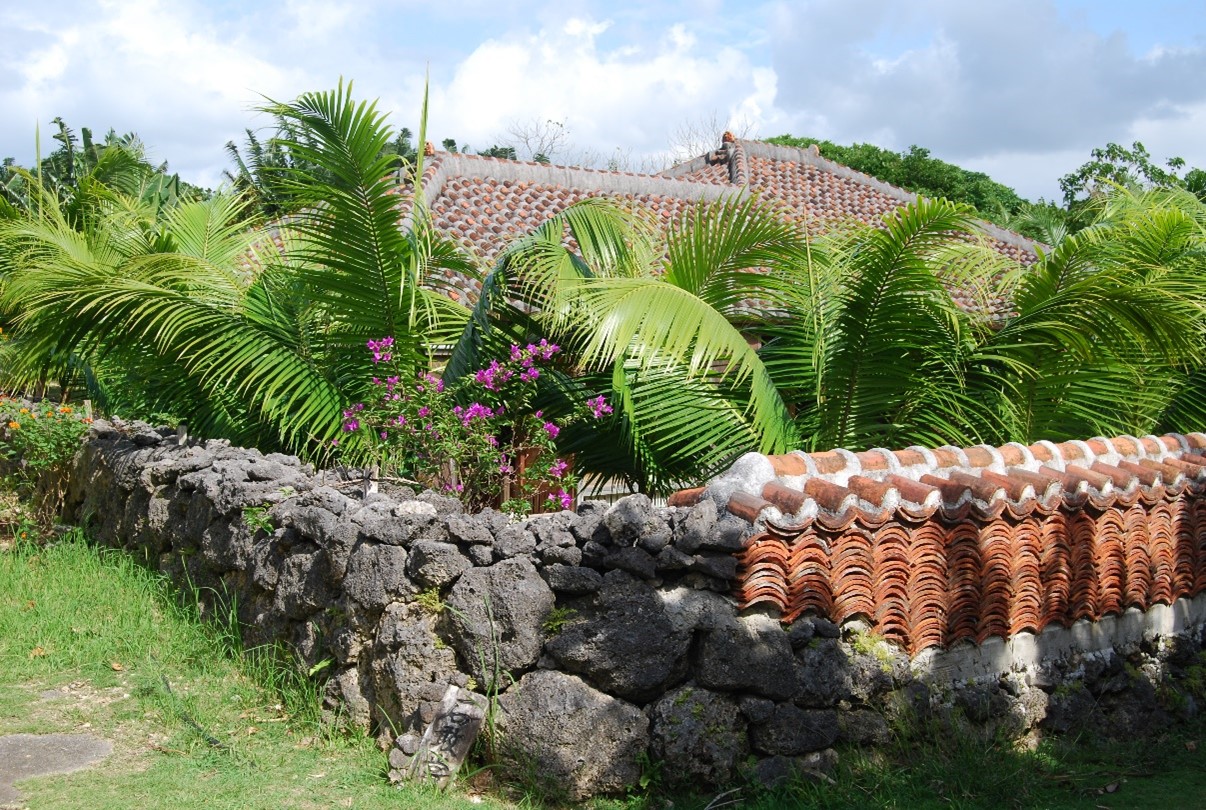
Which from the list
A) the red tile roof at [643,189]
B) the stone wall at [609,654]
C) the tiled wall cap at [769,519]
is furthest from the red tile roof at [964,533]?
the red tile roof at [643,189]

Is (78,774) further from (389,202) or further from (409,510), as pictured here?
(389,202)

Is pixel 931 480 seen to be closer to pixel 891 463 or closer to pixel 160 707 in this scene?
pixel 891 463

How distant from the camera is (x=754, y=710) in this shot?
4773 millimetres

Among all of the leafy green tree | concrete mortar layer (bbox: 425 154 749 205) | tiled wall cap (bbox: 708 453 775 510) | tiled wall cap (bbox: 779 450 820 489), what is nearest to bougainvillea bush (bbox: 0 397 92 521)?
concrete mortar layer (bbox: 425 154 749 205)

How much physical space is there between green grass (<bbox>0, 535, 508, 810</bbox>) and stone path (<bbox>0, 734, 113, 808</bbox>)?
0.23 ft

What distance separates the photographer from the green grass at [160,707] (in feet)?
15.6

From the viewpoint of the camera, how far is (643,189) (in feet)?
55.3

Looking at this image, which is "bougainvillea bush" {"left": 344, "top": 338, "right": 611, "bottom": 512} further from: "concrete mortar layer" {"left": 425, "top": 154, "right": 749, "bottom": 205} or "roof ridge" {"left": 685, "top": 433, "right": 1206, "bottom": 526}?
"concrete mortar layer" {"left": 425, "top": 154, "right": 749, "bottom": 205}

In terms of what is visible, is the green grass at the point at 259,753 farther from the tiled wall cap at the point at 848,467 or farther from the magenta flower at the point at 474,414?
the magenta flower at the point at 474,414

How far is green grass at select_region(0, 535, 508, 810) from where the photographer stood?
15.6 ft

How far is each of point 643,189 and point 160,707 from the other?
12.4 metres

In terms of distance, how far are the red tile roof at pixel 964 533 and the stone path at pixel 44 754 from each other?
2991 millimetres

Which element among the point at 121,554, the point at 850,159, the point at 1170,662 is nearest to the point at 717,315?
the point at 1170,662

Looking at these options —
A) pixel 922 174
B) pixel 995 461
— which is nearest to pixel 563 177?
pixel 995 461
